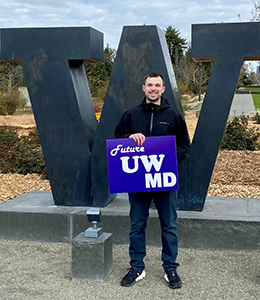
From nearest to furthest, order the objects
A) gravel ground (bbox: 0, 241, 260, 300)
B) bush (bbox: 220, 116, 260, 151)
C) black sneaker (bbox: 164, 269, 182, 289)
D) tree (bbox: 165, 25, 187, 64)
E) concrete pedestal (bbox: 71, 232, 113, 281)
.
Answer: gravel ground (bbox: 0, 241, 260, 300) < black sneaker (bbox: 164, 269, 182, 289) < concrete pedestal (bbox: 71, 232, 113, 281) < bush (bbox: 220, 116, 260, 151) < tree (bbox: 165, 25, 187, 64)

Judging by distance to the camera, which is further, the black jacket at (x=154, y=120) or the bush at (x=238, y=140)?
the bush at (x=238, y=140)

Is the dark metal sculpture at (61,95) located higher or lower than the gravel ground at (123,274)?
higher

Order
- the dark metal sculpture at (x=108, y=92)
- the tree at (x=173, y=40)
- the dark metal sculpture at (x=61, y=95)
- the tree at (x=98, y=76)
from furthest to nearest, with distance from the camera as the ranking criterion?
the tree at (x=173, y=40) < the tree at (x=98, y=76) < the dark metal sculpture at (x=61, y=95) < the dark metal sculpture at (x=108, y=92)

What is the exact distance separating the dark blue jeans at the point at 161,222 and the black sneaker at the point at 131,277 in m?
0.11

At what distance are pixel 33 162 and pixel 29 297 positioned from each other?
5270 mm

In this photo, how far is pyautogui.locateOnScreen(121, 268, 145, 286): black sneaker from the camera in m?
3.85

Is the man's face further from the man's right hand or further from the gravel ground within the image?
the gravel ground

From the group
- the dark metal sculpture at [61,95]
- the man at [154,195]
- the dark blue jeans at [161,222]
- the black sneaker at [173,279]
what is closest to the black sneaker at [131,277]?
the man at [154,195]

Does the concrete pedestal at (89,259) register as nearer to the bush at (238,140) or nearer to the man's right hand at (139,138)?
the man's right hand at (139,138)

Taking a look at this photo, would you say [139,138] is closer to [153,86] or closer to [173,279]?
[153,86]

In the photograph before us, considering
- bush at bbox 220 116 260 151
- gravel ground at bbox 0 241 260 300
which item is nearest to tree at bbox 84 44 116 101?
bush at bbox 220 116 260 151

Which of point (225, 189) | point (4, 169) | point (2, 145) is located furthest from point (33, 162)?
point (225, 189)

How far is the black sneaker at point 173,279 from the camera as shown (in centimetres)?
379

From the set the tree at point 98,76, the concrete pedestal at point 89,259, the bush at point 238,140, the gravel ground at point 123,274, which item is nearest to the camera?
the gravel ground at point 123,274
